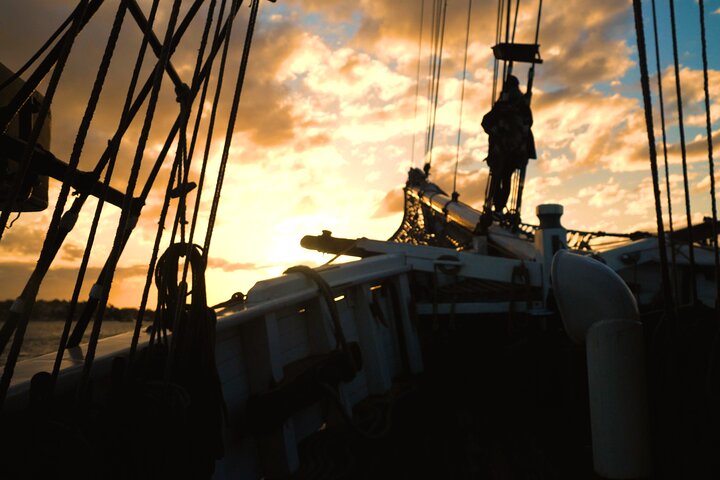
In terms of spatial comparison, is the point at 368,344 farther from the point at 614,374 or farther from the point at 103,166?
the point at 103,166

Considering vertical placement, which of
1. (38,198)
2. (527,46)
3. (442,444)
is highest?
(527,46)

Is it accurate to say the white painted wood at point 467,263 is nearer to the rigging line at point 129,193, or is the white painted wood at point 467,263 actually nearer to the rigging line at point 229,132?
the rigging line at point 229,132

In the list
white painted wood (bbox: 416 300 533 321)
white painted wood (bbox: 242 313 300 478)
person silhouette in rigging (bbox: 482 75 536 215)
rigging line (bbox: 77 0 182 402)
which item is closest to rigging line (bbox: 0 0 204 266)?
rigging line (bbox: 77 0 182 402)

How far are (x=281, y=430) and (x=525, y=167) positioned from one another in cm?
820

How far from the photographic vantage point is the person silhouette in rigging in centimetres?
970

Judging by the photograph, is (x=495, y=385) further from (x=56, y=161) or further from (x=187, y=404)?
(x=56, y=161)

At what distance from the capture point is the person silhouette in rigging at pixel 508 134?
970cm

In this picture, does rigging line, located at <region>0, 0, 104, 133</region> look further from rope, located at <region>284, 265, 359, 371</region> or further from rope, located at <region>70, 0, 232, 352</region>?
rope, located at <region>284, 265, 359, 371</region>

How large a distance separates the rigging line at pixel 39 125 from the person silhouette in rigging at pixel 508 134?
837cm

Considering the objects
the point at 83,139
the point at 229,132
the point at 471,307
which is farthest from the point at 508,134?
the point at 83,139

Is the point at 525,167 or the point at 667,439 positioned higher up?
the point at 525,167

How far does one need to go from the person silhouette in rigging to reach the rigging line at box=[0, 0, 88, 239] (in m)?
8.37

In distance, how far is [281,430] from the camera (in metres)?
3.08

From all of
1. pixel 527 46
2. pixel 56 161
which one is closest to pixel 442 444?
pixel 56 161
